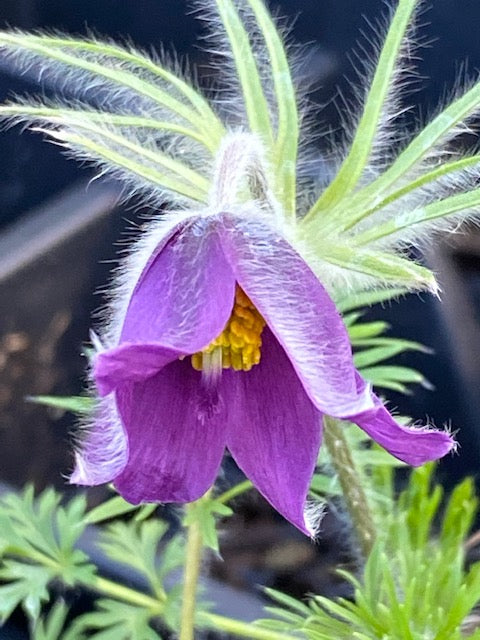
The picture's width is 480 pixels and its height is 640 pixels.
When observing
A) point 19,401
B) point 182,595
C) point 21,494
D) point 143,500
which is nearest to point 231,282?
point 143,500

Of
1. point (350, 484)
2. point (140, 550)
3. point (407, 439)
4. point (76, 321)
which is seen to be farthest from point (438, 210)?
point (76, 321)

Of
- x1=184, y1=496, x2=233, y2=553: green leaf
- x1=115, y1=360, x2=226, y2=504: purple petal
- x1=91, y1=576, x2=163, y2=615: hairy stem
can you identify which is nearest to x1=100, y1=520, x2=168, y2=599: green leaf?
x1=91, y1=576, x2=163, y2=615: hairy stem

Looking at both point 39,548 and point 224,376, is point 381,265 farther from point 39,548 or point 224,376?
point 39,548

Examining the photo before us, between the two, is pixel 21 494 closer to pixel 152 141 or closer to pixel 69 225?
pixel 69 225

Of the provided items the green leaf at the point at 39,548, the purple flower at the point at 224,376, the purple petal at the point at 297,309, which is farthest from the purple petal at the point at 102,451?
the green leaf at the point at 39,548

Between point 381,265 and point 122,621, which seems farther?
point 122,621

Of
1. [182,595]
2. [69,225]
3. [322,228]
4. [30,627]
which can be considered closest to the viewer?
[322,228]
